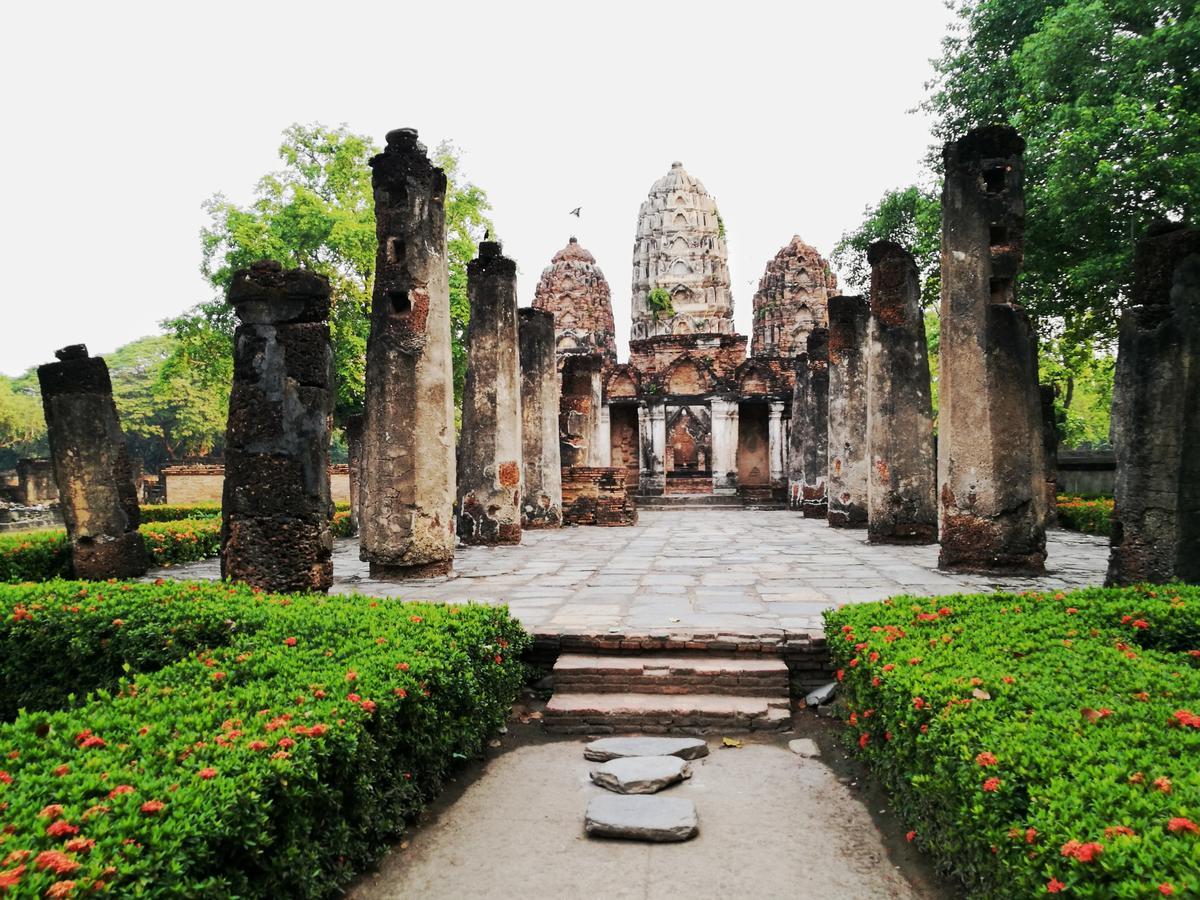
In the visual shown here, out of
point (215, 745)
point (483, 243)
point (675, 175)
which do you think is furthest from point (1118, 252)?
point (675, 175)

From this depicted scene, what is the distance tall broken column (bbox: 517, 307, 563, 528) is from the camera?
15109 mm

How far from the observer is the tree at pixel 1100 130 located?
1232 centimetres

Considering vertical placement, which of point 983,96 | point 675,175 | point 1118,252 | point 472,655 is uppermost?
point 675,175

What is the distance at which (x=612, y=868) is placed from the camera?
124 inches

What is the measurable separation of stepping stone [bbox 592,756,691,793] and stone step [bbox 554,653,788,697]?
0.89m

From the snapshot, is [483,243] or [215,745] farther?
[483,243]

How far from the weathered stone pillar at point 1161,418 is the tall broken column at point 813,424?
36.4 ft

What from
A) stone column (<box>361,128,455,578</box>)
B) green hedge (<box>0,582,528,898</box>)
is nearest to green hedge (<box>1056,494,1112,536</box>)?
stone column (<box>361,128,455,578</box>)

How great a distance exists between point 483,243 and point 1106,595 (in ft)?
31.5

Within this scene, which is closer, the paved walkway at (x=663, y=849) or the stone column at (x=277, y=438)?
the paved walkway at (x=663, y=849)

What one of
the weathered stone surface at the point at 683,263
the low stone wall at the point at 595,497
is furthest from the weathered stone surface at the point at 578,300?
the low stone wall at the point at 595,497

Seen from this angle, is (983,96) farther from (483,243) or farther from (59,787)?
(59,787)

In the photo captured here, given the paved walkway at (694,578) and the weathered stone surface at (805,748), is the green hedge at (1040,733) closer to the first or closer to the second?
the weathered stone surface at (805,748)

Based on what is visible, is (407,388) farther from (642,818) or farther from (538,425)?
(538,425)
